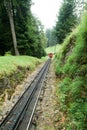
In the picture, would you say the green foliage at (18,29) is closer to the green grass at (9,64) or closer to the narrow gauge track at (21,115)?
the green grass at (9,64)

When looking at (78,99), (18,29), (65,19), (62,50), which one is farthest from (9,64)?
(65,19)

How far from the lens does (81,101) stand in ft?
26.6

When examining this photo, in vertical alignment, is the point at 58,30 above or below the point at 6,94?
above

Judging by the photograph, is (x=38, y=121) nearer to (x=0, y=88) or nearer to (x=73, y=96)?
(x=73, y=96)

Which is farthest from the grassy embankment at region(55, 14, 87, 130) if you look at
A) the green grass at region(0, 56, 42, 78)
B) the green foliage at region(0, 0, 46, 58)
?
the green foliage at region(0, 0, 46, 58)

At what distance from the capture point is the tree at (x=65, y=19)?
155 feet

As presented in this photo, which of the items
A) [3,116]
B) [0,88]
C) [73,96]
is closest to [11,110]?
[3,116]

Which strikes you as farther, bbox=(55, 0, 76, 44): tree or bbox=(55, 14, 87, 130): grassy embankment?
bbox=(55, 0, 76, 44): tree

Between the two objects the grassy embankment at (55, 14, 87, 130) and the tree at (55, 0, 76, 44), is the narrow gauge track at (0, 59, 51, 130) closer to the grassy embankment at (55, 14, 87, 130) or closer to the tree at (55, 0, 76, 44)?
the grassy embankment at (55, 14, 87, 130)

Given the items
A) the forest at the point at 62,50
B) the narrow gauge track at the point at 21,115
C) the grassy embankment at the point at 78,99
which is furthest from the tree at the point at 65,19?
the grassy embankment at the point at 78,99

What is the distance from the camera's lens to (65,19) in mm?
49438

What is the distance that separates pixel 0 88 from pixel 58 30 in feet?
131

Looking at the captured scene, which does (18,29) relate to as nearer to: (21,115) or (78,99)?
(21,115)

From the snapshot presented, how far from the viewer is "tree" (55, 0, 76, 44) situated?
47.2 m
